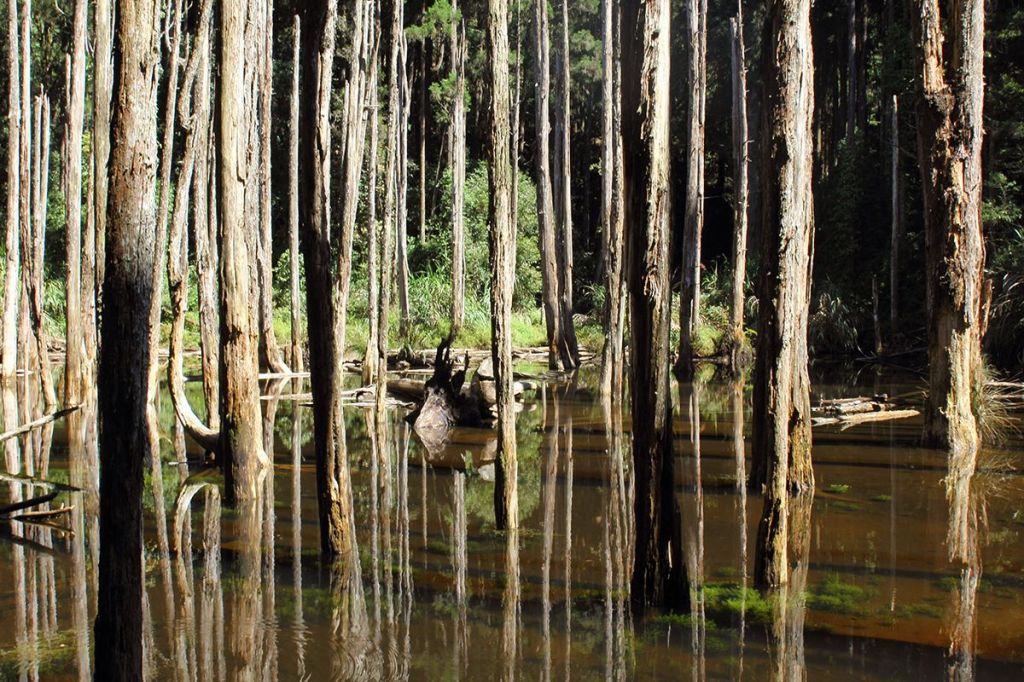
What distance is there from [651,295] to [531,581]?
2350 mm

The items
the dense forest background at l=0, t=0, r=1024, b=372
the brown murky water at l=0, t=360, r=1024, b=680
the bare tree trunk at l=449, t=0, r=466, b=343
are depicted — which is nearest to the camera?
the brown murky water at l=0, t=360, r=1024, b=680

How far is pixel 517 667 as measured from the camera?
5652mm

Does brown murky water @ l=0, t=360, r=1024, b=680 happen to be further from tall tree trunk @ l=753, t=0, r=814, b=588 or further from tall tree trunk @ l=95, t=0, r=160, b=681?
tall tree trunk @ l=95, t=0, r=160, b=681

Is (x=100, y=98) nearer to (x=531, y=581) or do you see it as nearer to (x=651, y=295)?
(x=531, y=581)

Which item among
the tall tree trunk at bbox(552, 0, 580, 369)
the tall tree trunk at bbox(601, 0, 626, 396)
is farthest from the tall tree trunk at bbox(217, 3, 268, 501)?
the tall tree trunk at bbox(552, 0, 580, 369)

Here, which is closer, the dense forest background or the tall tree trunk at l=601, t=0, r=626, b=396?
the tall tree trunk at l=601, t=0, r=626, b=396

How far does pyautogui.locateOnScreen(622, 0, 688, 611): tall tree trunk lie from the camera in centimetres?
637

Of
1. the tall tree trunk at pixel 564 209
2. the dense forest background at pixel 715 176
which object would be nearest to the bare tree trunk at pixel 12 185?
the dense forest background at pixel 715 176

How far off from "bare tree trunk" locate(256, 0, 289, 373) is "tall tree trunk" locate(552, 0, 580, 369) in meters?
6.92

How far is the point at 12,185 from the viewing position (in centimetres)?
1823

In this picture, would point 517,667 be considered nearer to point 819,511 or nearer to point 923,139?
point 819,511

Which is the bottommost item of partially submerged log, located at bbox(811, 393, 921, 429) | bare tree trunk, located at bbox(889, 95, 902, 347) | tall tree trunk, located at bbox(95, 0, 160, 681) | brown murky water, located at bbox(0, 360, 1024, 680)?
brown murky water, located at bbox(0, 360, 1024, 680)

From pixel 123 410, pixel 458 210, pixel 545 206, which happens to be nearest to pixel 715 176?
pixel 458 210

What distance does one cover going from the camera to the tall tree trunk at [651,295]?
6.37 m
